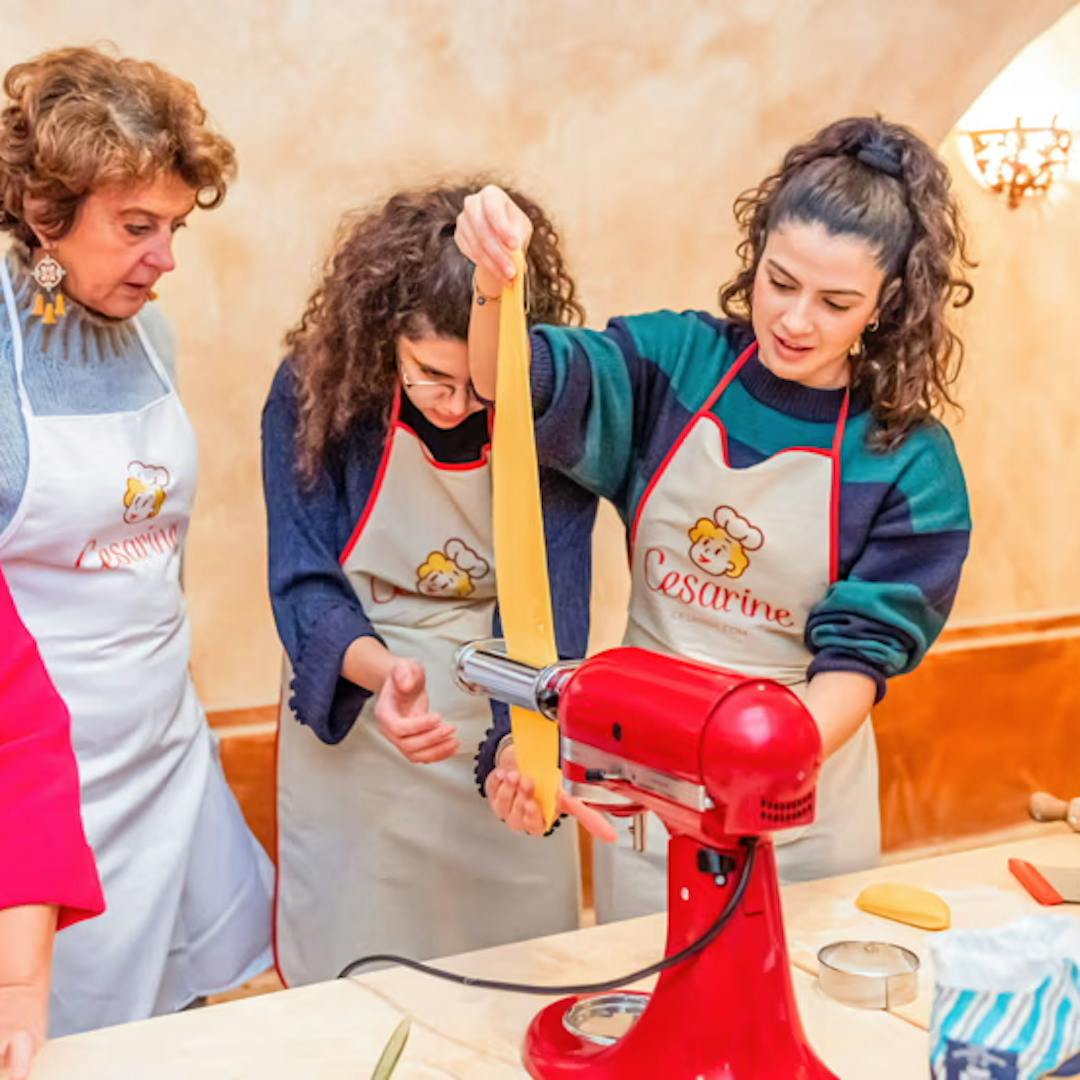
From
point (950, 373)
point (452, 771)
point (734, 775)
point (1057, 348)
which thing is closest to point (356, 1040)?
point (734, 775)

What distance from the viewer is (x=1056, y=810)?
178cm

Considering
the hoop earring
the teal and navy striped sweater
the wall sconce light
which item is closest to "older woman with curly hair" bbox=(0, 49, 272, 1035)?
the hoop earring

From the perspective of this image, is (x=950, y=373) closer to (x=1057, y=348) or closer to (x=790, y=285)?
(x=1057, y=348)

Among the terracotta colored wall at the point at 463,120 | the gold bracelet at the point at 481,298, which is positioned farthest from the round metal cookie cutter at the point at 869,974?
the terracotta colored wall at the point at 463,120

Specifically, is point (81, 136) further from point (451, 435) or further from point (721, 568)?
point (721, 568)

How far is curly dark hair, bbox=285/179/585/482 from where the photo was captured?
180 cm

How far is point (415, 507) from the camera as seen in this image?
1.93m

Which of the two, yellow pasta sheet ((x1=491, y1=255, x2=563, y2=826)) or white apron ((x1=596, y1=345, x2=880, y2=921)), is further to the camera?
white apron ((x1=596, y1=345, x2=880, y2=921))

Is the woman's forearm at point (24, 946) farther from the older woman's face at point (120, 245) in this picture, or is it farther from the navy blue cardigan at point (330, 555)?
the older woman's face at point (120, 245)

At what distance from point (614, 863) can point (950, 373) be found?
81.2 inches

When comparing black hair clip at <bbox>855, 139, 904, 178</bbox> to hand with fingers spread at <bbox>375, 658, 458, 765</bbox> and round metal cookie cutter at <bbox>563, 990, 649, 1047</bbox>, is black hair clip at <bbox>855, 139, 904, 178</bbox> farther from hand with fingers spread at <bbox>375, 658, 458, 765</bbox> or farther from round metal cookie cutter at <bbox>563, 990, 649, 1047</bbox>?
round metal cookie cutter at <bbox>563, 990, 649, 1047</bbox>

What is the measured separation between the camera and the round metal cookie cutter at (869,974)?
126 cm

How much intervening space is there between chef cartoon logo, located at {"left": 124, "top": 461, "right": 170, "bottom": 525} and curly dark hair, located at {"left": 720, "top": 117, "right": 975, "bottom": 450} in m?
0.80

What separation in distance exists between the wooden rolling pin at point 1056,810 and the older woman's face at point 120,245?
48.5 inches
